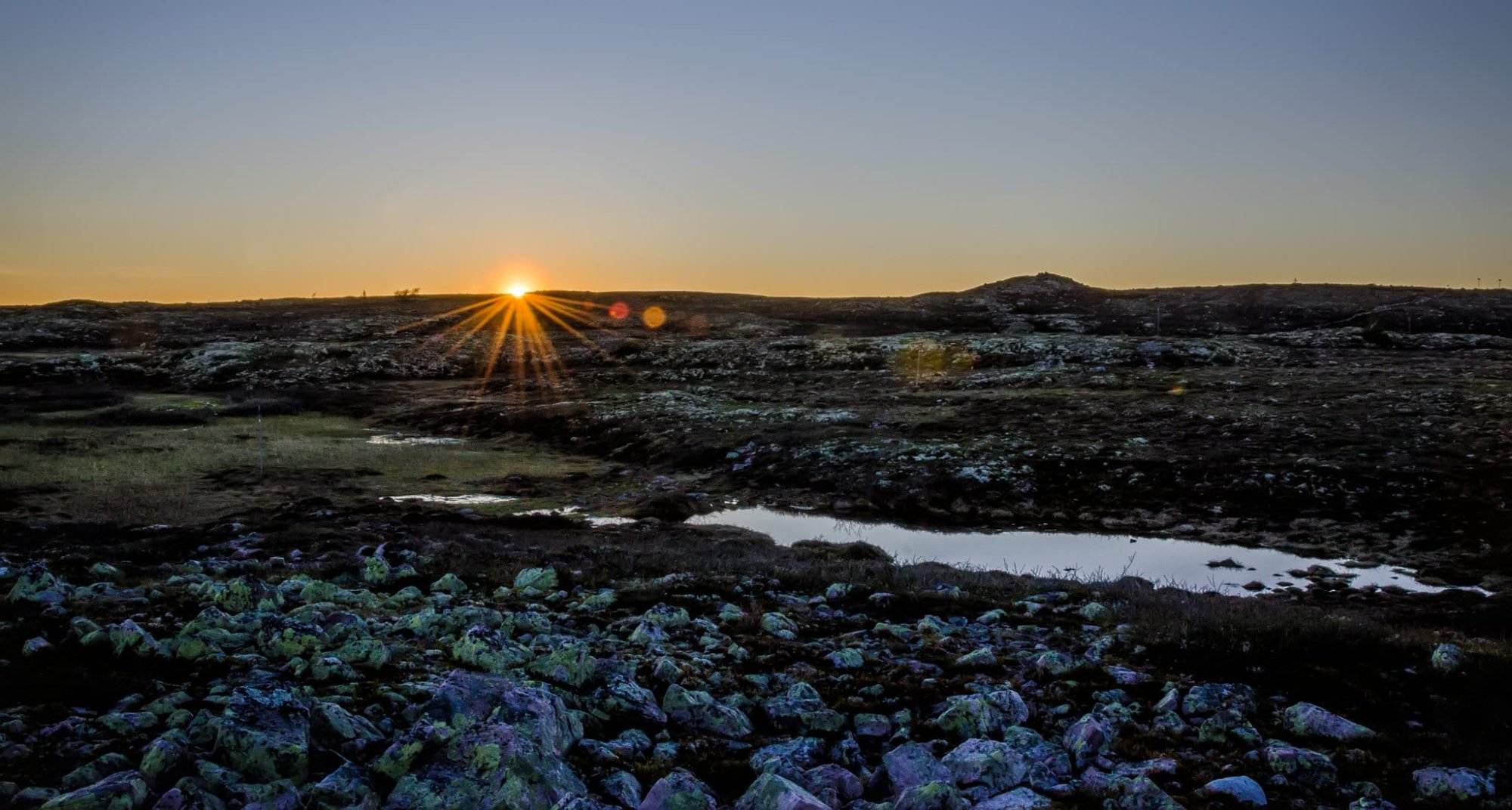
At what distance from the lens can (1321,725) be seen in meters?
8.77

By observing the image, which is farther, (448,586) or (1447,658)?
(448,586)

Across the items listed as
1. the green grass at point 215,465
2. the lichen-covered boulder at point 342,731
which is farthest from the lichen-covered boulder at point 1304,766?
the green grass at point 215,465

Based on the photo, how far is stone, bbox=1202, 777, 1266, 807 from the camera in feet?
24.1

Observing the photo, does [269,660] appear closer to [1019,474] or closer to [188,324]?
[1019,474]

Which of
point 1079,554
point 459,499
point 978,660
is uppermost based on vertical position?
point 978,660

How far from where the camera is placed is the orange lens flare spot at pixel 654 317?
105412 millimetres

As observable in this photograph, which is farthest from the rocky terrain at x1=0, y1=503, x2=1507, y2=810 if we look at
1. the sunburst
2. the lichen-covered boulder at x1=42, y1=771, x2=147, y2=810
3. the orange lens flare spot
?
the orange lens flare spot

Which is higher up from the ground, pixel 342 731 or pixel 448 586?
pixel 342 731

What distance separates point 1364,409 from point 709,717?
39705mm

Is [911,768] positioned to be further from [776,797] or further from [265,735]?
[265,735]

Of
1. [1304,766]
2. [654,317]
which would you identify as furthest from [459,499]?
[654,317]

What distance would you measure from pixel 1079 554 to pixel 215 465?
30.2m

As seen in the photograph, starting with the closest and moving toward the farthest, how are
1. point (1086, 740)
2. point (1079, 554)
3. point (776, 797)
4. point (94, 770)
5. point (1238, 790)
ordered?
point (94, 770), point (776, 797), point (1238, 790), point (1086, 740), point (1079, 554)

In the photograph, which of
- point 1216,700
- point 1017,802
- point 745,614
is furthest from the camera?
point 745,614
